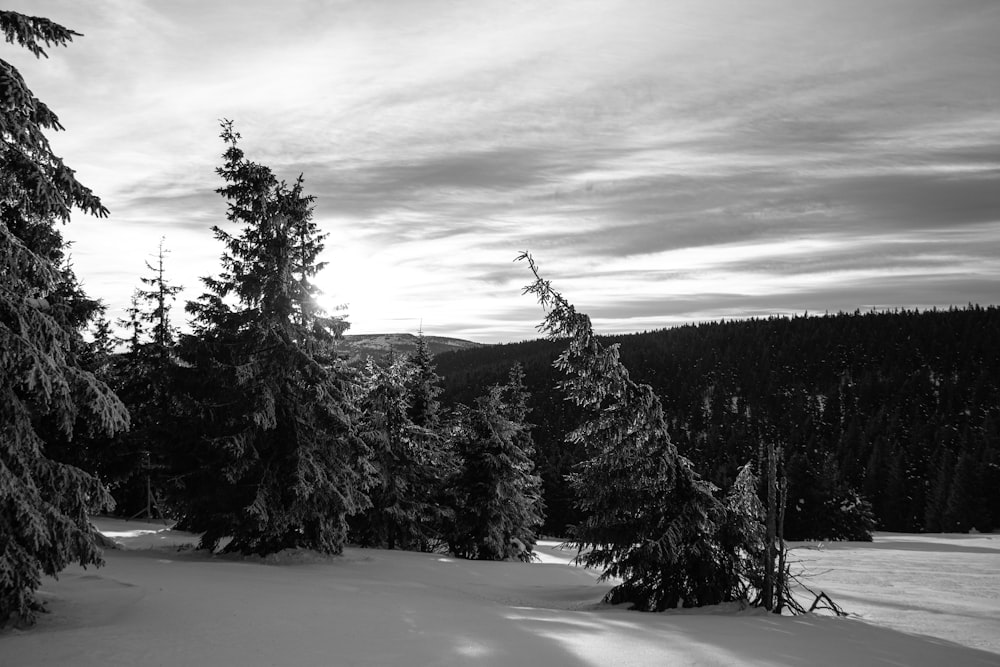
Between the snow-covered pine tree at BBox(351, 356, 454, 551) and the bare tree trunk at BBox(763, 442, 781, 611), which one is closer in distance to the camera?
the bare tree trunk at BBox(763, 442, 781, 611)

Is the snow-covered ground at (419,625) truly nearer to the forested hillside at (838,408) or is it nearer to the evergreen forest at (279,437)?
the evergreen forest at (279,437)

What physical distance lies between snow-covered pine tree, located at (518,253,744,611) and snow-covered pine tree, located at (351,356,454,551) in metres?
15.6

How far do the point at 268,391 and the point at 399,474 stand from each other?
13.2 meters

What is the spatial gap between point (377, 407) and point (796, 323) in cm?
18964

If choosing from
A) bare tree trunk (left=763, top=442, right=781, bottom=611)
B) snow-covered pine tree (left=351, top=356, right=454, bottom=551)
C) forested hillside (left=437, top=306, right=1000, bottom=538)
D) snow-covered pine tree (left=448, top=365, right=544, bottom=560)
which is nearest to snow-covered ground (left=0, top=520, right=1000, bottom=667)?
bare tree trunk (left=763, top=442, right=781, bottom=611)

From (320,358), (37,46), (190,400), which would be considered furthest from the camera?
(320,358)

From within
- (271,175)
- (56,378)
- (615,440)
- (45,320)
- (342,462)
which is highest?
(271,175)

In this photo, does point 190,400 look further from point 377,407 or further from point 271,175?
point 377,407

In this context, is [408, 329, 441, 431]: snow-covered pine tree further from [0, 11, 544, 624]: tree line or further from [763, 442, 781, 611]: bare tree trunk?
[763, 442, 781, 611]: bare tree trunk

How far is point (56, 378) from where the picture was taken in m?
8.38

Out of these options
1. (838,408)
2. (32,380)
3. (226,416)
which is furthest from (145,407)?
(838,408)

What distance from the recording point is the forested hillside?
64562 millimetres

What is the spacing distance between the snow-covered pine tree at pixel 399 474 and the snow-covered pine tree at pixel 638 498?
15569 millimetres

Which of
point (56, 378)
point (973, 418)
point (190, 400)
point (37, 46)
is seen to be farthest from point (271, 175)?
point (973, 418)
